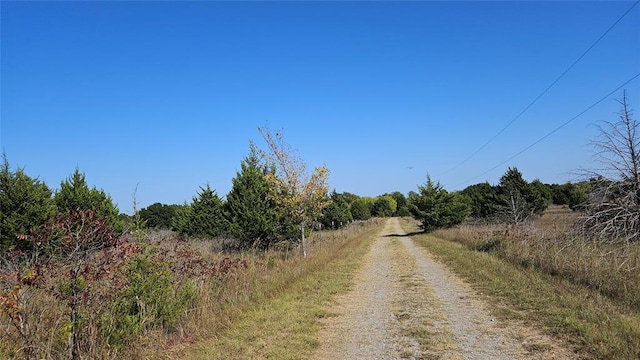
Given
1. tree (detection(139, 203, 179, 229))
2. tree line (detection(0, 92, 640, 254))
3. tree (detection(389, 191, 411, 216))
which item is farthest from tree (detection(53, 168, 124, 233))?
tree (detection(389, 191, 411, 216))

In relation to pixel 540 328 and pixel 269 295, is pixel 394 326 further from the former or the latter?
pixel 269 295

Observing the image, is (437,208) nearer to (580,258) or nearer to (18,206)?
(580,258)

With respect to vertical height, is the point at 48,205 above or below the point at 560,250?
above

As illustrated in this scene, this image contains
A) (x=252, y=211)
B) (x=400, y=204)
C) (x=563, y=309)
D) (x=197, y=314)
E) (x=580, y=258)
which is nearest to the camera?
(x=563, y=309)

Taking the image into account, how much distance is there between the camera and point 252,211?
759 inches

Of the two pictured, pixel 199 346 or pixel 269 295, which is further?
pixel 269 295

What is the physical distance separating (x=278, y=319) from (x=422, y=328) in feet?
8.58

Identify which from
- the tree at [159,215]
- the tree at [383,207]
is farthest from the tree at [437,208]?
the tree at [383,207]

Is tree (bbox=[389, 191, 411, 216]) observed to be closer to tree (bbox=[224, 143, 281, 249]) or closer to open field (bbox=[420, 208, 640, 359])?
tree (bbox=[224, 143, 281, 249])

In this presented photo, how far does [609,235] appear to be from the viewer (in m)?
10.1

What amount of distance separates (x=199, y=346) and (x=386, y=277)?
23.3 ft

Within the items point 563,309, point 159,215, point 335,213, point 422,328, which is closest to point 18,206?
point 422,328

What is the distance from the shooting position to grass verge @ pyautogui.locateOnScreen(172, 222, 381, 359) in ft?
17.9

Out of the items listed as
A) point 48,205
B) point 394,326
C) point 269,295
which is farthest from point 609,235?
point 48,205
